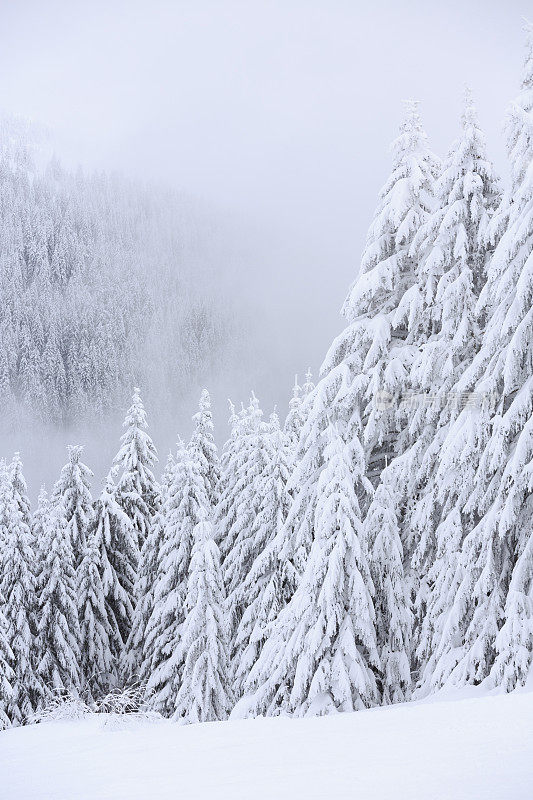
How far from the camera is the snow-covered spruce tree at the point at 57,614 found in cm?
2938

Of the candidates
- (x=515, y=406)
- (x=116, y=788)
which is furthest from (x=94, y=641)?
(x=116, y=788)

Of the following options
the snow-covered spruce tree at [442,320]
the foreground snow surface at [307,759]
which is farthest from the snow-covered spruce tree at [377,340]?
the foreground snow surface at [307,759]

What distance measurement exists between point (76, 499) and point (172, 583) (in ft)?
25.8

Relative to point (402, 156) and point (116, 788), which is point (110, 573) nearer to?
point (402, 156)

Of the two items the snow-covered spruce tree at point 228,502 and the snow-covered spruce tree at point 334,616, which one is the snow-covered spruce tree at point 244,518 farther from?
the snow-covered spruce tree at point 334,616

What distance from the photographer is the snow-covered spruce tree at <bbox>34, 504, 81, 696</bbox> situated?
1156 inches

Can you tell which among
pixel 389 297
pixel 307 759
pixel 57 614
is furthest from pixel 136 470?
pixel 307 759

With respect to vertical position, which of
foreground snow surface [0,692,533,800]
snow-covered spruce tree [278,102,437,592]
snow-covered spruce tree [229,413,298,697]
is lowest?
foreground snow surface [0,692,533,800]

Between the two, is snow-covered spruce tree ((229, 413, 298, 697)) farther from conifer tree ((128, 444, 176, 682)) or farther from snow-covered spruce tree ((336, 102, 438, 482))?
snow-covered spruce tree ((336, 102, 438, 482))

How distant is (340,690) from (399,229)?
10358mm

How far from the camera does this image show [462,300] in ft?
51.4

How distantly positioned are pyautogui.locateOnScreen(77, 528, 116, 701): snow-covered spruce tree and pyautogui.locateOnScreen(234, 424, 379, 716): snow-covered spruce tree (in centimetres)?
1759

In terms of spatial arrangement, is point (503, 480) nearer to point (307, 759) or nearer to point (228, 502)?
point (307, 759)

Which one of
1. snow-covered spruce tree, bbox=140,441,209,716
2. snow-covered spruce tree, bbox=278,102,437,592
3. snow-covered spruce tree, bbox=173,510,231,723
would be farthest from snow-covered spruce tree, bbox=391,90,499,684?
snow-covered spruce tree, bbox=140,441,209,716
